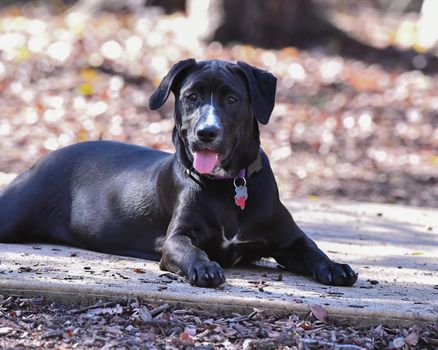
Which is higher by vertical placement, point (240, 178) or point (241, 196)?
point (240, 178)

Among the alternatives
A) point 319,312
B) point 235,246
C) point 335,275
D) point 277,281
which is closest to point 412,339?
point 319,312

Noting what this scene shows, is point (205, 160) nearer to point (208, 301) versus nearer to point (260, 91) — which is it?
point (260, 91)

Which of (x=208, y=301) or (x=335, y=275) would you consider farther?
(x=335, y=275)

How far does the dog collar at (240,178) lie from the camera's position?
19.3 feet

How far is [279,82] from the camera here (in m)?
14.7

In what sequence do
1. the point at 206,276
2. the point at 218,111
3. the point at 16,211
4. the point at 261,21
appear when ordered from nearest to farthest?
the point at 206,276, the point at 218,111, the point at 16,211, the point at 261,21

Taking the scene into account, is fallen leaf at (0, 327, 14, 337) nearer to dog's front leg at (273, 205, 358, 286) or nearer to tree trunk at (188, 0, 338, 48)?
dog's front leg at (273, 205, 358, 286)

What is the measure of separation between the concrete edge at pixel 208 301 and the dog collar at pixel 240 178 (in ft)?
3.28

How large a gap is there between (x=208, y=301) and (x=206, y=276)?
0.32 meters

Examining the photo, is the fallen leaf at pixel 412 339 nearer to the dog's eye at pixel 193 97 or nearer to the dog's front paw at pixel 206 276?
the dog's front paw at pixel 206 276

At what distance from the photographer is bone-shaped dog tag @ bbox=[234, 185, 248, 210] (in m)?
5.87

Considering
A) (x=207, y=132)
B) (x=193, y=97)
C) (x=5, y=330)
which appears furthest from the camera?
(x=193, y=97)

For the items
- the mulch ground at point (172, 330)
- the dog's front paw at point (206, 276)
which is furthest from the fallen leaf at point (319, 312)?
the dog's front paw at point (206, 276)

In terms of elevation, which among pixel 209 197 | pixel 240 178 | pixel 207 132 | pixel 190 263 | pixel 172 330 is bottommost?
pixel 172 330
